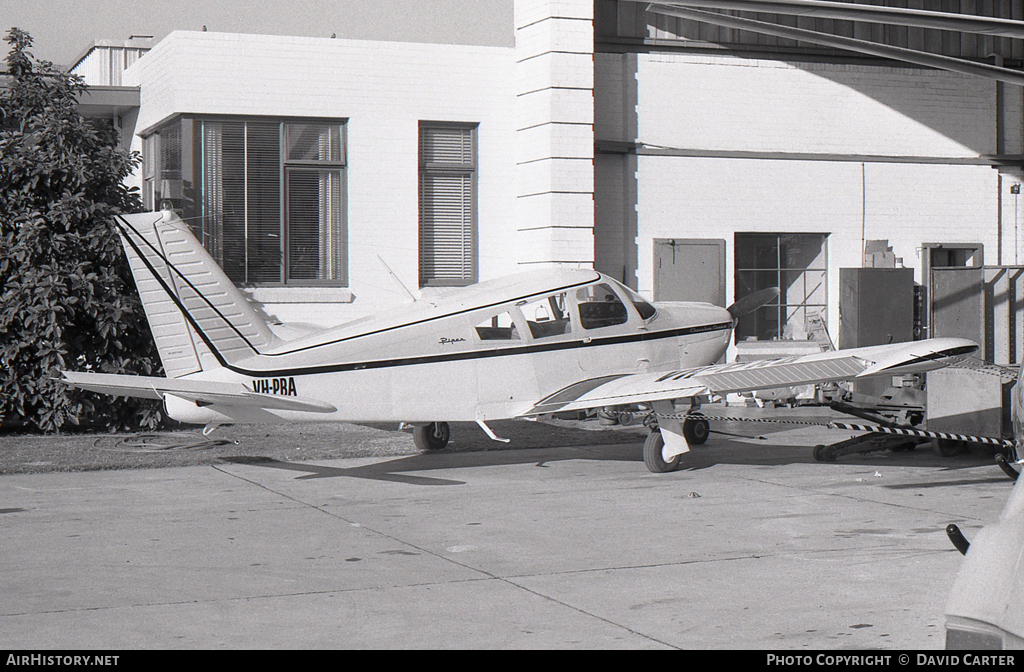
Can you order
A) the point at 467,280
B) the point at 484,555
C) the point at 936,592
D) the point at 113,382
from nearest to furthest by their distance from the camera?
the point at 936,592 → the point at 484,555 → the point at 113,382 → the point at 467,280

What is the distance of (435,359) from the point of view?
11.1 meters

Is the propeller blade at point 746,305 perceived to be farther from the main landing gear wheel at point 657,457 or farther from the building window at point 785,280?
the building window at point 785,280

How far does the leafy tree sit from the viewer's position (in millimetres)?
14430

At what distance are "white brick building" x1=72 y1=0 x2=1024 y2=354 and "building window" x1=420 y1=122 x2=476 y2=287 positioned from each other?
34mm

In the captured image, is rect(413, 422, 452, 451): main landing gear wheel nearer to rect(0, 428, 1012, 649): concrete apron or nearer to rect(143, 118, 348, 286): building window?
rect(0, 428, 1012, 649): concrete apron

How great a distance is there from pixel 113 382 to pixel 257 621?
413 centimetres

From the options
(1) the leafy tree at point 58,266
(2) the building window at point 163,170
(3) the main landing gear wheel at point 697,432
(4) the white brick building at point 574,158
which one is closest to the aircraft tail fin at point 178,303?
(1) the leafy tree at point 58,266

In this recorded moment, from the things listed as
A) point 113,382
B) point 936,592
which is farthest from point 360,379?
point 936,592

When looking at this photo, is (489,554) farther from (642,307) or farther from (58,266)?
(58,266)

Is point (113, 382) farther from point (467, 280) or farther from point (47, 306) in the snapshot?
point (467, 280)

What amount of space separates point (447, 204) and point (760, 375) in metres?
7.62

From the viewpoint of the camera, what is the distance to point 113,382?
9.53 m

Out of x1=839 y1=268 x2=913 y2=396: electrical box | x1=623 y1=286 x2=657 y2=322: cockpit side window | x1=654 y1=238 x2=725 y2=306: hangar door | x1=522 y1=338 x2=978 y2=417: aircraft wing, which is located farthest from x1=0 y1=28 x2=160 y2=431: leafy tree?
x1=839 y1=268 x2=913 y2=396: electrical box

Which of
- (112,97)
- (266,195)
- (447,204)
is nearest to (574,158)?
(447,204)
